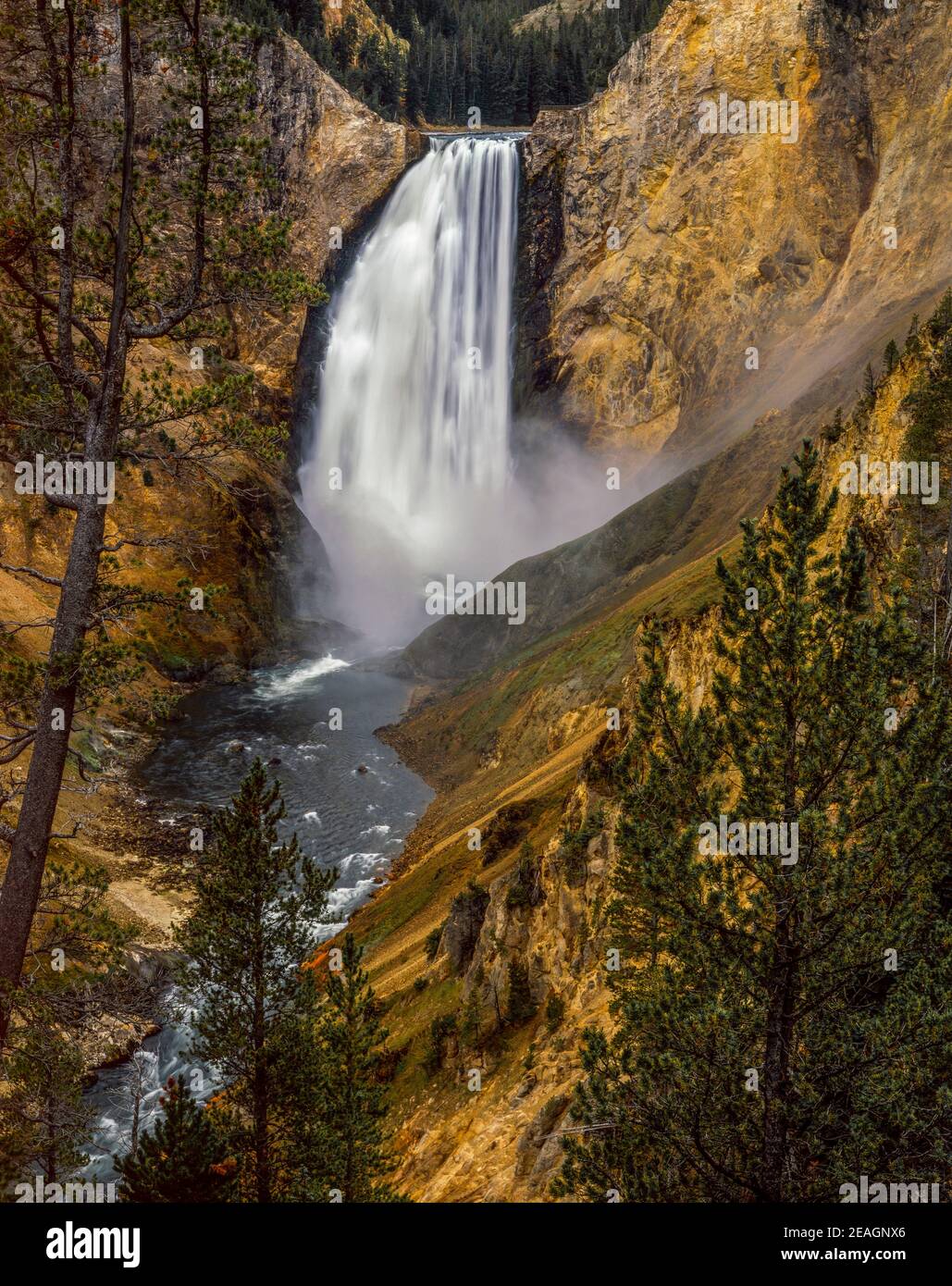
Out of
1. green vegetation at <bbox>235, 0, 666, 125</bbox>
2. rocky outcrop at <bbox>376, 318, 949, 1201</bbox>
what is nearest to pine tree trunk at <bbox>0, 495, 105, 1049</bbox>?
rocky outcrop at <bbox>376, 318, 949, 1201</bbox>

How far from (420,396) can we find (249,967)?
7902 centimetres

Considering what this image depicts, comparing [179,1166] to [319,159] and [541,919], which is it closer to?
[541,919]

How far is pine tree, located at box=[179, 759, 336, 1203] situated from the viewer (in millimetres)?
12680

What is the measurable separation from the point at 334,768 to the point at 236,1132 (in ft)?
124

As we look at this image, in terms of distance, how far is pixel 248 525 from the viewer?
74.6 m

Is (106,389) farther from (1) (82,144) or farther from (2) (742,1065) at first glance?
(2) (742,1065)

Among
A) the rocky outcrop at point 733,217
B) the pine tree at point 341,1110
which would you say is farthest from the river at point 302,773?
the rocky outcrop at point 733,217

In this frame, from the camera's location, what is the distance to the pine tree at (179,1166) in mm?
10867

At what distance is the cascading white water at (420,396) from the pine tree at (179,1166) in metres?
69.6

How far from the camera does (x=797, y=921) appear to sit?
8.16 meters

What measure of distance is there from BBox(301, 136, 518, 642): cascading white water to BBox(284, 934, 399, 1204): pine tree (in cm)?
6740

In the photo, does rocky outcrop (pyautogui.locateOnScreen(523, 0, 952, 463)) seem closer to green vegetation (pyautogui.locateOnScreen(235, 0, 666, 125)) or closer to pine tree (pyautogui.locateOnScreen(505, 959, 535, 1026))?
pine tree (pyautogui.locateOnScreen(505, 959, 535, 1026))

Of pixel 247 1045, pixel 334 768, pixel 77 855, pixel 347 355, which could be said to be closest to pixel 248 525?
pixel 347 355

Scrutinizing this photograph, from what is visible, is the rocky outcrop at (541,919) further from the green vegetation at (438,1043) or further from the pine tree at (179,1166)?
the pine tree at (179,1166)
